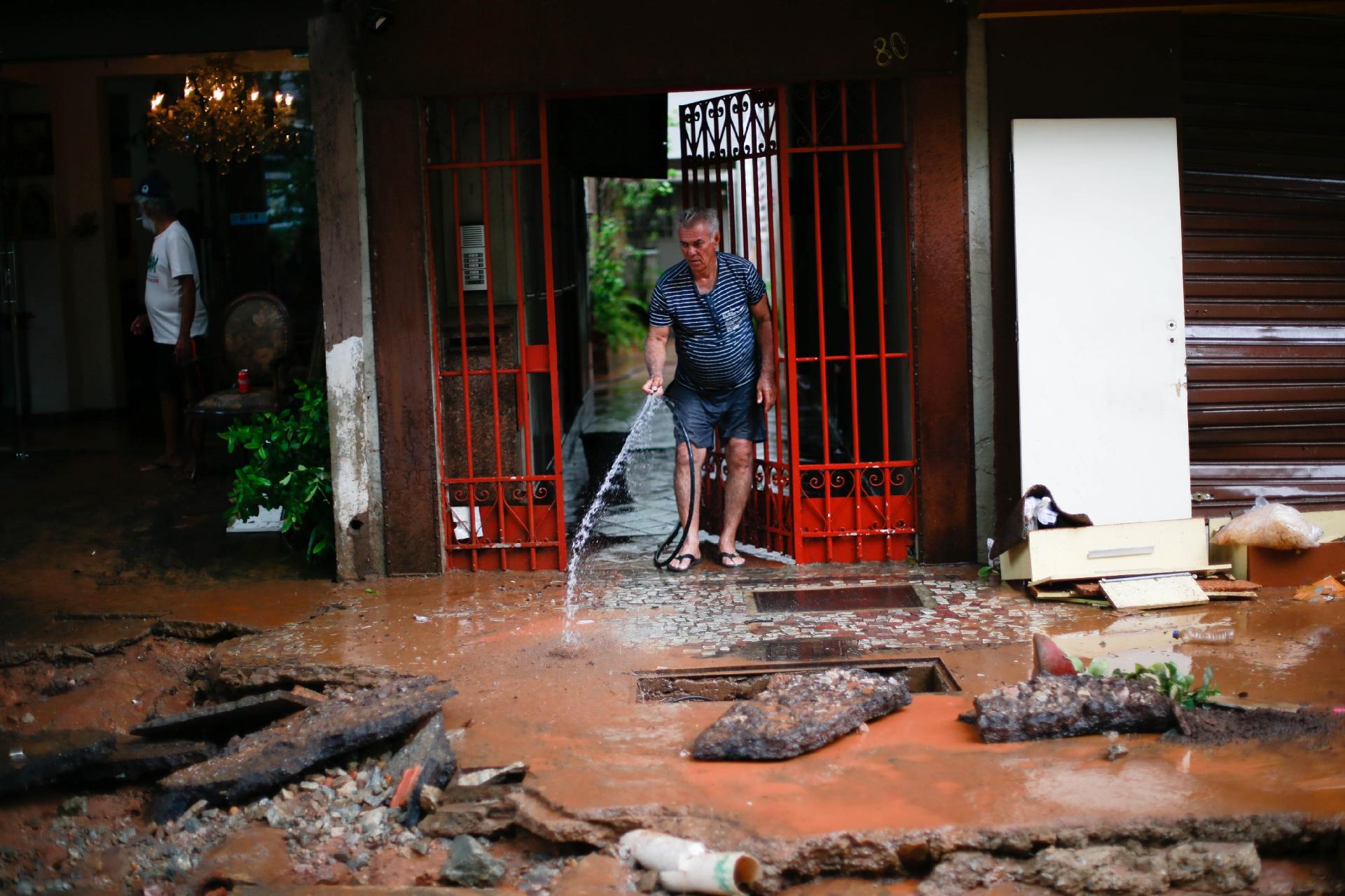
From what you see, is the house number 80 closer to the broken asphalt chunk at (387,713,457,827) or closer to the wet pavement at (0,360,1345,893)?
the wet pavement at (0,360,1345,893)

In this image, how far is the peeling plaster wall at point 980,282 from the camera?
7.30 meters

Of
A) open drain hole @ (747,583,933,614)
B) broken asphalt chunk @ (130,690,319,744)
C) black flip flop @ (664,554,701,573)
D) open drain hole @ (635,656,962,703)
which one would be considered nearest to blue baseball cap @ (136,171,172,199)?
black flip flop @ (664,554,701,573)

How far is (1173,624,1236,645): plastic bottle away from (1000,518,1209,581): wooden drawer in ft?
2.16

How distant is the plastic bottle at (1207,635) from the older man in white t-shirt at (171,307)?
6.82 metres

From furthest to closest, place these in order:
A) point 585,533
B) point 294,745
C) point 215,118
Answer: point 215,118, point 585,533, point 294,745

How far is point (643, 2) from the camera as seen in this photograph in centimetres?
724

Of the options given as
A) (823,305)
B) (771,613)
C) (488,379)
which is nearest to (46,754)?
(771,613)

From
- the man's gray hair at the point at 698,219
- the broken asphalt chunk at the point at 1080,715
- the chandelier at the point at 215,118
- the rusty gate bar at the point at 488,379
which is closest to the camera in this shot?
the broken asphalt chunk at the point at 1080,715

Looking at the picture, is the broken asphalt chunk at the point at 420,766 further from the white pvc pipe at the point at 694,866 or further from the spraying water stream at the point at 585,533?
the spraying water stream at the point at 585,533

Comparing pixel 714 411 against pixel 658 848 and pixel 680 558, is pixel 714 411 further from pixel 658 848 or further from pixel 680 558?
pixel 658 848

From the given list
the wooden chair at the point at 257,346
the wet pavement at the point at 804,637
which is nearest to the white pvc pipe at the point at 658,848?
the wet pavement at the point at 804,637

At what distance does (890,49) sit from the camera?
7234mm

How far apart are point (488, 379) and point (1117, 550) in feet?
12.1

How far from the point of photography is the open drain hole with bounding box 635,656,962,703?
18.6 ft
